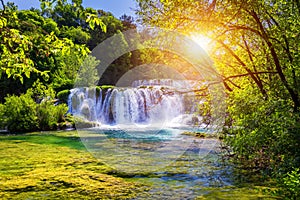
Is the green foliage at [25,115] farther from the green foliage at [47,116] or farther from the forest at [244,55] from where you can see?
the forest at [244,55]

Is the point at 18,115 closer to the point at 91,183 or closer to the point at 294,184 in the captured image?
the point at 91,183

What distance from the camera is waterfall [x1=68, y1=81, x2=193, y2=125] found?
77.0 feet

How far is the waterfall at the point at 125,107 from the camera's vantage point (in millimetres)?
23469

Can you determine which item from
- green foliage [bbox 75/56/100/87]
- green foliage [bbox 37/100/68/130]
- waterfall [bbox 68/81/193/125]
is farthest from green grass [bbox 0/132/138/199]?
green foliage [bbox 75/56/100/87]

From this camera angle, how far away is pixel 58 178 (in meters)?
6.04

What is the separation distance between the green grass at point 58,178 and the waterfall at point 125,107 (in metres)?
14.5

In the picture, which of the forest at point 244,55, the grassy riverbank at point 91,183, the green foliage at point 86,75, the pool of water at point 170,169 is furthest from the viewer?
the green foliage at point 86,75

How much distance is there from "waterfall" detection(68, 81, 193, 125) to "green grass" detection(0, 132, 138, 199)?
14480 mm

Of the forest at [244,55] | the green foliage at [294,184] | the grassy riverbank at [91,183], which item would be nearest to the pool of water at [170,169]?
the grassy riverbank at [91,183]

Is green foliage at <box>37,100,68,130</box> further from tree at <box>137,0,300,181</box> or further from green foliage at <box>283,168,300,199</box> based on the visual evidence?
green foliage at <box>283,168,300,199</box>

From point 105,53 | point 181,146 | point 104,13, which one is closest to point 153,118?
point 181,146

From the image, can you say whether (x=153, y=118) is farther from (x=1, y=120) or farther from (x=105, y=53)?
(x=105, y=53)

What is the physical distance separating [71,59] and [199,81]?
31.4 meters

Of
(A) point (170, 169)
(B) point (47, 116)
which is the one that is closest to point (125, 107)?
(B) point (47, 116)
